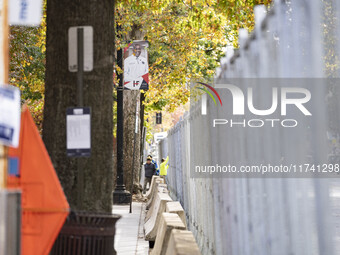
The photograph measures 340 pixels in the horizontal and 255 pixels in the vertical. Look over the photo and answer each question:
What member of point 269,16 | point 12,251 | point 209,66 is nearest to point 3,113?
point 12,251

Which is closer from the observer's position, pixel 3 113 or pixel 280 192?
pixel 3 113

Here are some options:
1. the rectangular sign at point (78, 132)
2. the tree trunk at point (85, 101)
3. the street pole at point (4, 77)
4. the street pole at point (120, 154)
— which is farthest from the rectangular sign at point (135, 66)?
the street pole at point (4, 77)

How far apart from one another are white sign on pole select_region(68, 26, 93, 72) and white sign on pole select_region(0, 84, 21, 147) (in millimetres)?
2994

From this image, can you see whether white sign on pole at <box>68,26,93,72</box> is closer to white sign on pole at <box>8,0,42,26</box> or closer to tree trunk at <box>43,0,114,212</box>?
tree trunk at <box>43,0,114,212</box>

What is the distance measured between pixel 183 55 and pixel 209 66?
2974 millimetres

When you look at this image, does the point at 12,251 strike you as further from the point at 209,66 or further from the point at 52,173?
the point at 209,66

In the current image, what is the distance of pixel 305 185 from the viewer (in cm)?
528

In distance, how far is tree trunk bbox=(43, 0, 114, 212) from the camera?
7391 millimetres

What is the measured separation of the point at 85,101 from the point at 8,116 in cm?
315

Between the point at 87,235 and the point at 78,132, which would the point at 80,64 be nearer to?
the point at 78,132

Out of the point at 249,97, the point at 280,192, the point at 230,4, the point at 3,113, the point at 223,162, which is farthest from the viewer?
the point at 230,4

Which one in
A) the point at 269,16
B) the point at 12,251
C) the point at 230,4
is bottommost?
the point at 12,251

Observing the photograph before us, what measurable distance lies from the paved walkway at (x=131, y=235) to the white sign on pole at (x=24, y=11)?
506 centimetres

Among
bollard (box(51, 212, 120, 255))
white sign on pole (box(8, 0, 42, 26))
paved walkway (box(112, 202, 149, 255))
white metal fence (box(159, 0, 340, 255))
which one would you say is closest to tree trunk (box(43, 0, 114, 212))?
bollard (box(51, 212, 120, 255))
